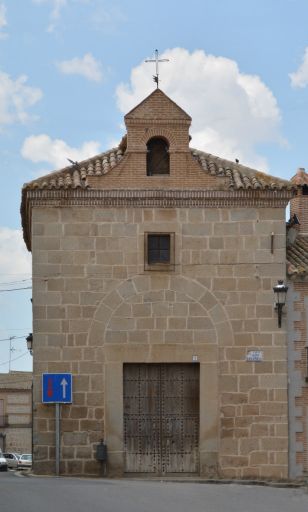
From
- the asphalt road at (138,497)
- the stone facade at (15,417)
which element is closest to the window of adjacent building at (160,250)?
the asphalt road at (138,497)

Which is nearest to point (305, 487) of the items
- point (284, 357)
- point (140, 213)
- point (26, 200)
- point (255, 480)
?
point (255, 480)

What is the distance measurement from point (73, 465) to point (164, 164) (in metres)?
6.75

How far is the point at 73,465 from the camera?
23.7 metres

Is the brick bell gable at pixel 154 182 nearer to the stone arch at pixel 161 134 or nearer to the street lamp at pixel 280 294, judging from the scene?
the stone arch at pixel 161 134

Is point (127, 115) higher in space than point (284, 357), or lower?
higher

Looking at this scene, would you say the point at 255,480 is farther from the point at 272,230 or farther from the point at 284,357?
the point at 272,230

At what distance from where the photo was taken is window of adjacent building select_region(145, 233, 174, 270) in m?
24.4

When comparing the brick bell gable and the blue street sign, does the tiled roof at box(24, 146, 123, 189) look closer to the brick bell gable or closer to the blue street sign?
the brick bell gable

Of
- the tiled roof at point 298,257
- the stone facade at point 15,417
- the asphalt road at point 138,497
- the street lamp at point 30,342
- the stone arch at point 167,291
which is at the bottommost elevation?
the stone facade at point 15,417

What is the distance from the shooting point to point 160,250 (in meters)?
24.5

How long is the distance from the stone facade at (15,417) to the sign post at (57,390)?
48032mm

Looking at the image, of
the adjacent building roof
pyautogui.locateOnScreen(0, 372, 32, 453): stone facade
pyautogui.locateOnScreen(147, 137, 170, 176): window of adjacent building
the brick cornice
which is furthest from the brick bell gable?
the adjacent building roof

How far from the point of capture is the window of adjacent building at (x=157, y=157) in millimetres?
24828

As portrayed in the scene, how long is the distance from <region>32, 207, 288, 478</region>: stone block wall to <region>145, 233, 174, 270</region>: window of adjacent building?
0.14 m
